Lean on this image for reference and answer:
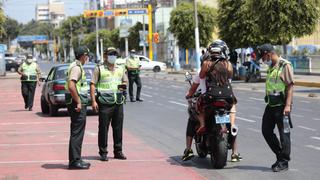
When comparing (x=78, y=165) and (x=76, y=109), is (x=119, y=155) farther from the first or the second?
(x=76, y=109)

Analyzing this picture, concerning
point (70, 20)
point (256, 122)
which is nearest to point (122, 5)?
point (70, 20)

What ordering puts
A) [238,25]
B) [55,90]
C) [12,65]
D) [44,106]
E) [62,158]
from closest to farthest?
[62,158]
[55,90]
[44,106]
[238,25]
[12,65]

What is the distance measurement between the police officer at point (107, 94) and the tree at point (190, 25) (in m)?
42.8

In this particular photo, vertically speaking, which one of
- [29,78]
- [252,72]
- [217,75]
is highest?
[217,75]

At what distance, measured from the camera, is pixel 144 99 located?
24641 mm

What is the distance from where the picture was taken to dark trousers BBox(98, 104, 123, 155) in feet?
33.6

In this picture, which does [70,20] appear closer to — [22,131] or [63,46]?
[63,46]

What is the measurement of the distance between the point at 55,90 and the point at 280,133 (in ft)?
33.9

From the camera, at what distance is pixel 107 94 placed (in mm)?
10211

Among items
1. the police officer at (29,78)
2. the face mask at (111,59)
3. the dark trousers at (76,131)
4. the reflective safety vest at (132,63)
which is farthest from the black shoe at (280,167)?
the reflective safety vest at (132,63)

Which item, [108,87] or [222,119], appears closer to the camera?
[222,119]

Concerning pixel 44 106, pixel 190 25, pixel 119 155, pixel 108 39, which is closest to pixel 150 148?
pixel 119 155

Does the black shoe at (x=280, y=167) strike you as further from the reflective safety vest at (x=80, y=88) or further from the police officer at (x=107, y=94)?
the reflective safety vest at (x=80, y=88)

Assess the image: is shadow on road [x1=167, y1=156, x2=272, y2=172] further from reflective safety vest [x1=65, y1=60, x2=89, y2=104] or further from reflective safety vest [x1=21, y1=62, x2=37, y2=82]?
reflective safety vest [x1=21, y1=62, x2=37, y2=82]
